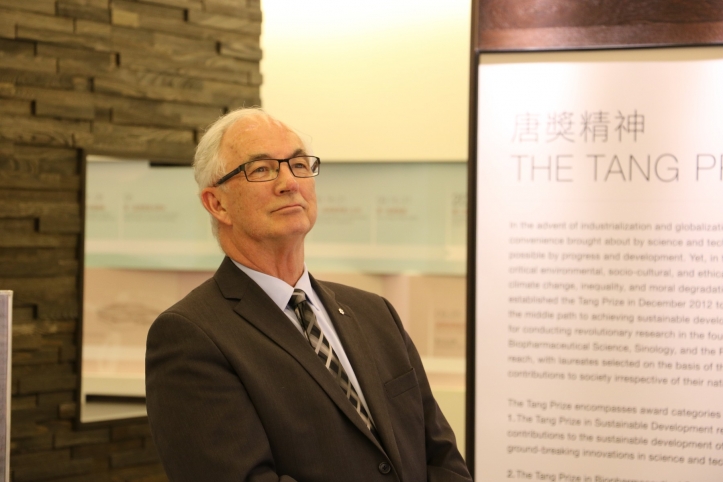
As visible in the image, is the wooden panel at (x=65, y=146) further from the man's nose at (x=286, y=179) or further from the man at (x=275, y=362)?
the man's nose at (x=286, y=179)

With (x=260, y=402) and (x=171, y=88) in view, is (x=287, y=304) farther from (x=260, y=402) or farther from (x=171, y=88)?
(x=171, y=88)

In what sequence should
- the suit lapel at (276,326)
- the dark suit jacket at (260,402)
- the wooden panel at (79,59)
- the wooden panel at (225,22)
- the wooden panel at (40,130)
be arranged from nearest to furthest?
the dark suit jacket at (260,402) < the suit lapel at (276,326) < the wooden panel at (40,130) < the wooden panel at (79,59) < the wooden panel at (225,22)

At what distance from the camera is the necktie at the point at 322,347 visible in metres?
1.63

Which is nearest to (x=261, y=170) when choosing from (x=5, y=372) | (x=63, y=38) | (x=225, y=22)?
(x=5, y=372)

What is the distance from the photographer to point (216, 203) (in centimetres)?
174

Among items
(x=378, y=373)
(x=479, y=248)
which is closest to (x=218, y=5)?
(x=479, y=248)

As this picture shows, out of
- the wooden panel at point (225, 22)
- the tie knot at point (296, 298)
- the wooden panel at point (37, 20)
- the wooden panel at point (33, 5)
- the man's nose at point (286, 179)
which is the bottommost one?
the tie knot at point (296, 298)

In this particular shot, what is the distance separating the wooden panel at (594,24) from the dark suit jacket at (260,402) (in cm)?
114

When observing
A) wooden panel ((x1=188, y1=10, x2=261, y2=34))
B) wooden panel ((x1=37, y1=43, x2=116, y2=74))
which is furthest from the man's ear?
wooden panel ((x1=188, y1=10, x2=261, y2=34))

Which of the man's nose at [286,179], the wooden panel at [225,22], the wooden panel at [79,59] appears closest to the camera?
the man's nose at [286,179]

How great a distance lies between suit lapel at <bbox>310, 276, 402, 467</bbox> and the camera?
63.5 inches

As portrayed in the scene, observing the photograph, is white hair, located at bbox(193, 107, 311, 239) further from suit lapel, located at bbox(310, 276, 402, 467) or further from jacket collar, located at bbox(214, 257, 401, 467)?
suit lapel, located at bbox(310, 276, 402, 467)

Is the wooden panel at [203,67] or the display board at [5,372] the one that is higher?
the wooden panel at [203,67]

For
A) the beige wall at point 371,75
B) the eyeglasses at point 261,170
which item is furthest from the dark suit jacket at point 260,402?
the beige wall at point 371,75
